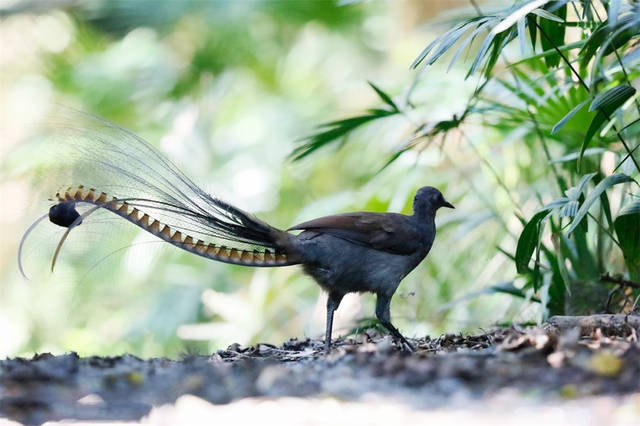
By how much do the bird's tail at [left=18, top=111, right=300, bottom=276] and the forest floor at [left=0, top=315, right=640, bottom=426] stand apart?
2.15ft

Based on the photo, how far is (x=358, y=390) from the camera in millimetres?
1988

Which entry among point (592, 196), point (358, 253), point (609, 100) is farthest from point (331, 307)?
point (609, 100)

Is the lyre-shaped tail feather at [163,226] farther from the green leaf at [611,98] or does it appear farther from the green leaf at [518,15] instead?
→ the green leaf at [611,98]

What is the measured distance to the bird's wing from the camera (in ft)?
10.8

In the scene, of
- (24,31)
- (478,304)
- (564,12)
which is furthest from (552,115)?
(24,31)

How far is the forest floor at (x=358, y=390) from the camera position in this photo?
1.79m

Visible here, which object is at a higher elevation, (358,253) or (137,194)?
(137,194)

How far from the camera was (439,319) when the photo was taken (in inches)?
193

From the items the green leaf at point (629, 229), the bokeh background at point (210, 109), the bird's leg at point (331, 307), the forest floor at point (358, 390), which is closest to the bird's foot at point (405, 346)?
the bird's leg at point (331, 307)

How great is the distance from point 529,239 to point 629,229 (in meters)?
0.40

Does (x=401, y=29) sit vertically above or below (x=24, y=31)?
below

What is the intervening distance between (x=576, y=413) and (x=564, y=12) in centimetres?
228

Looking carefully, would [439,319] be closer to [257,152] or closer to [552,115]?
[552,115]

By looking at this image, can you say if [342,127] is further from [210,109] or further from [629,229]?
[210,109]
